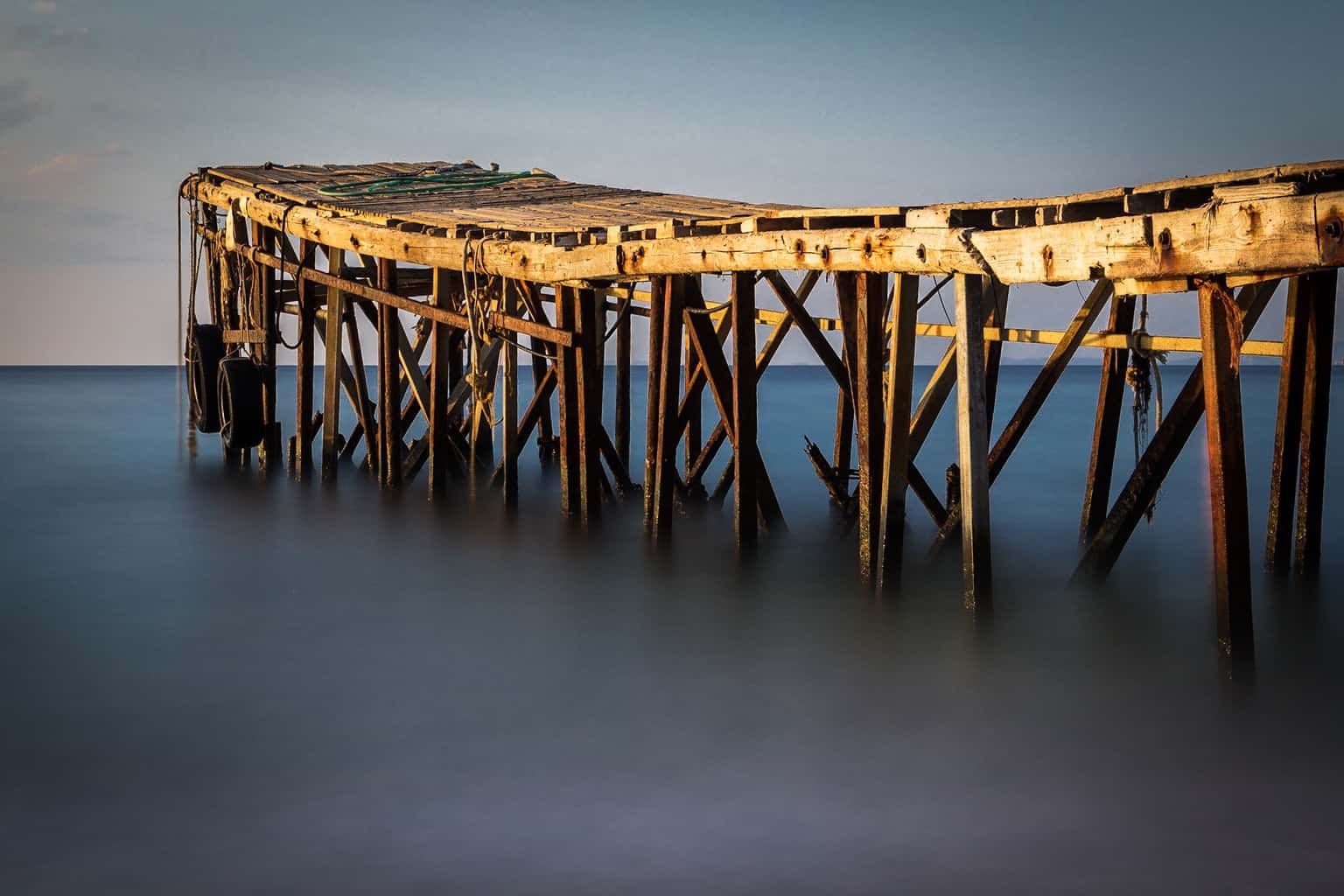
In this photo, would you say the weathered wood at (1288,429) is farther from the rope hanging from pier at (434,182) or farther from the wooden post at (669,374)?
the rope hanging from pier at (434,182)

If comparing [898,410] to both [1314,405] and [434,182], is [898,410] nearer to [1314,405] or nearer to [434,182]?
[1314,405]

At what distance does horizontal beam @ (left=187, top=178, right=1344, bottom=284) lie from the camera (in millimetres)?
5605

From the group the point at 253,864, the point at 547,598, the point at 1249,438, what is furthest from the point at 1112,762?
the point at 1249,438

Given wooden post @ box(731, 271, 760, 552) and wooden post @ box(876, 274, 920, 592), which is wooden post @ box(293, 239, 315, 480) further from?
wooden post @ box(876, 274, 920, 592)

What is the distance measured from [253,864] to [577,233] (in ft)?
18.4

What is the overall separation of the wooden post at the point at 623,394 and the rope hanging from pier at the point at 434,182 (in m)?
2.14

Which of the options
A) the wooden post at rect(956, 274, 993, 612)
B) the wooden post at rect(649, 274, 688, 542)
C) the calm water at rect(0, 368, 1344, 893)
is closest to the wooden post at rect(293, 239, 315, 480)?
the calm water at rect(0, 368, 1344, 893)

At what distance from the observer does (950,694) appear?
7.03 meters

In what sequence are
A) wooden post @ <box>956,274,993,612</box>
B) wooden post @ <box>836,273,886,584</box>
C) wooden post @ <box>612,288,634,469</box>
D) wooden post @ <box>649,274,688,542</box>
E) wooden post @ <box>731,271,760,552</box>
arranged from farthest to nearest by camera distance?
wooden post @ <box>612,288,634,469</box>
wooden post @ <box>649,274,688,542</box>
wooden post @ <box>731,271,760,552</box>
wooden post @ <box>836,273,886,584</box>
wooden post @ <box>956,274,993,612</box>

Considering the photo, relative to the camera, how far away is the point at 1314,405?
25.7ft

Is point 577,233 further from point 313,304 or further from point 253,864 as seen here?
point 253,864

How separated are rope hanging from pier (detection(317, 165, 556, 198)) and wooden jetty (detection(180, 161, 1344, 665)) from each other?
0.05 meters

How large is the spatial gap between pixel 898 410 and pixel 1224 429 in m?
2.19

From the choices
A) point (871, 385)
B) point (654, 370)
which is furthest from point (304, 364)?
point (871, 385)
